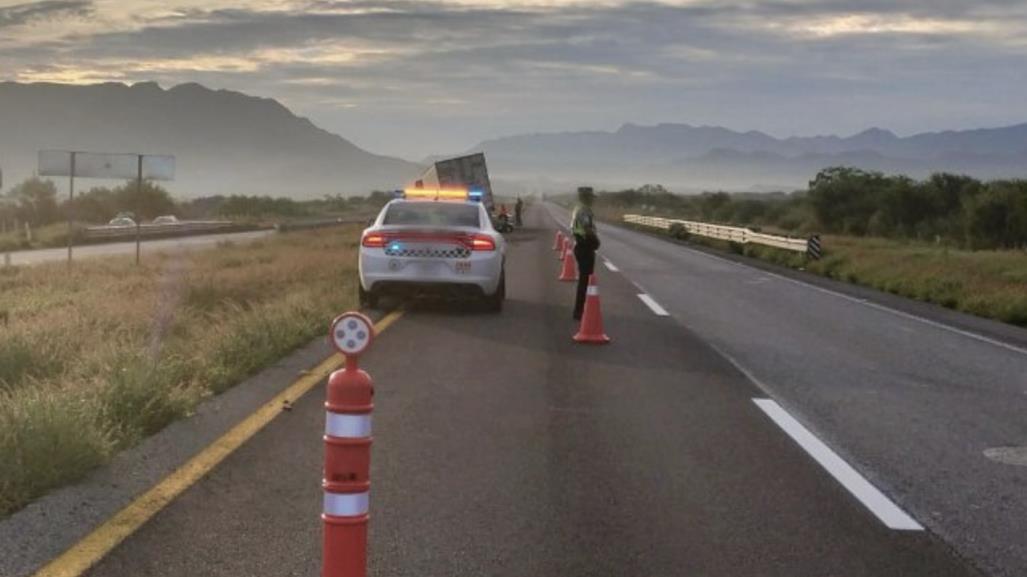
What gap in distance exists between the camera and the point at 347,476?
4.45 m

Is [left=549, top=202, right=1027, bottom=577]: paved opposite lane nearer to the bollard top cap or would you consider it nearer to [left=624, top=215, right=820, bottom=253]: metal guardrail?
the bollard top cap

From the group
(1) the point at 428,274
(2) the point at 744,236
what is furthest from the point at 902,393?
(2) the point at 744,236

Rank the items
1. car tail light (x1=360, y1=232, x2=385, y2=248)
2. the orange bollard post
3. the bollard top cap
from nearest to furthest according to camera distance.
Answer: the orange bollard post < the bollard top cap < car tail light (x1=360, y1=232, x2=385, y2=248)

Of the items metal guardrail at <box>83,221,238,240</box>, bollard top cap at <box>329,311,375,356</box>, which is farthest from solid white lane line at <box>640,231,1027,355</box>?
metal guardrail at <box>83,221,238,240</box>

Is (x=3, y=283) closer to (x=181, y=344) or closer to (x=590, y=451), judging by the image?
(x=181, y=344)

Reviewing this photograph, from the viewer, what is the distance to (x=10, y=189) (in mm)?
90500

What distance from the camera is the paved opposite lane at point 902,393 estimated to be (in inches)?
264

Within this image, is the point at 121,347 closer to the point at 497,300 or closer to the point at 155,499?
the point at 155,499

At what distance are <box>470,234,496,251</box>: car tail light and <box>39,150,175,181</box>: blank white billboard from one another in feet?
54.5

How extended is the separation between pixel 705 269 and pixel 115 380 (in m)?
22.6

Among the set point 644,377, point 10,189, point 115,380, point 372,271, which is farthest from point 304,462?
point 10,189

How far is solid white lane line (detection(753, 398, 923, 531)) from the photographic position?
20.9ft

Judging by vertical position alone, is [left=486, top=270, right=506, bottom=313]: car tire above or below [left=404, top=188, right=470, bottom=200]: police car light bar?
below

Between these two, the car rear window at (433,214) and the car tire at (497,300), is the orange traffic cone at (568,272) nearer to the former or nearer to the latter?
the car rear window at (433,214)
